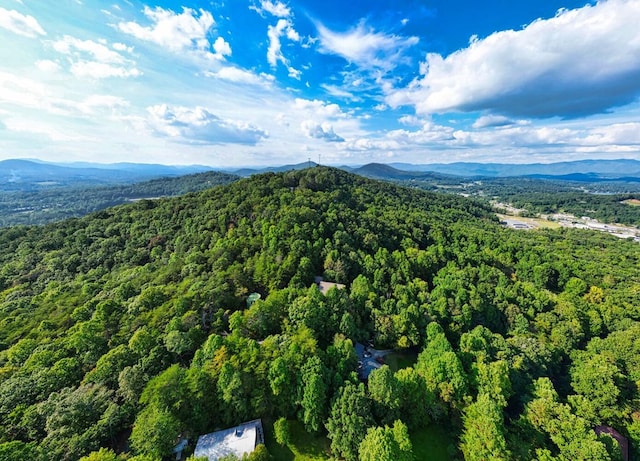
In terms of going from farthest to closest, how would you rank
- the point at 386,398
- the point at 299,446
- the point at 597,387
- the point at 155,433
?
the point at 597,387, the point at 386,398, the point at 299,446, the point at 155,433

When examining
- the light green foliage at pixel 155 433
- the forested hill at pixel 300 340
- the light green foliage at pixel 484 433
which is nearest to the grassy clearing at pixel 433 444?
the forested hill at pixel 300 340

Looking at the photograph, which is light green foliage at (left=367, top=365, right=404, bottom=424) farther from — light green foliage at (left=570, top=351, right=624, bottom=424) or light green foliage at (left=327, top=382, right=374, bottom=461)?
light green foliage at (left=570, top=351, right=624, bottom=424)

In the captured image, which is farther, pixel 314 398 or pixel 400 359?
pixel 400 359

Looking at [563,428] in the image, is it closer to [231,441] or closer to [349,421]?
[349,421]

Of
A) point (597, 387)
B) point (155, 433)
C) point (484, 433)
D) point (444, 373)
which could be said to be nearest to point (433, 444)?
point (484, 433)

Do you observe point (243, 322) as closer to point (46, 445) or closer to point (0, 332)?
point (46, 445)
